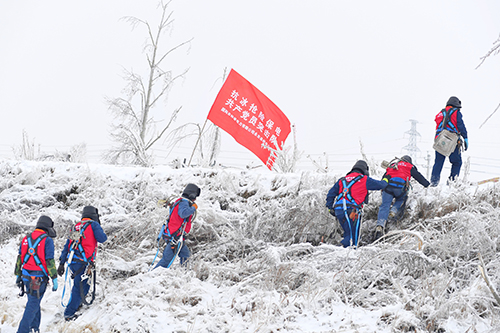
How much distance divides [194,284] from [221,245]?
1.36 m

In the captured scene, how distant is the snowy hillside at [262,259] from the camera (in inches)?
150

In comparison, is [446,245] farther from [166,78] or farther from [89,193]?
[166,78]

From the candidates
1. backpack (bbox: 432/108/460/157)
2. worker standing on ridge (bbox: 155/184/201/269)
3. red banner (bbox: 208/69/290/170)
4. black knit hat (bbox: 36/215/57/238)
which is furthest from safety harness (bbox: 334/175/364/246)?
black knit hat (bbox: 36/215/57/238)

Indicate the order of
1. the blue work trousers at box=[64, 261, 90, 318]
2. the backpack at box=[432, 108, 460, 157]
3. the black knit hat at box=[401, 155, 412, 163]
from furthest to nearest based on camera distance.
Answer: the backpack at box=[432, 108, 460, 157], the black knit hat at box=[401, 155, 412, 163], the blue work trousers at box=[64, 261, 90, 318]

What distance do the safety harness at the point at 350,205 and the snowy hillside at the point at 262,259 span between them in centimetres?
48

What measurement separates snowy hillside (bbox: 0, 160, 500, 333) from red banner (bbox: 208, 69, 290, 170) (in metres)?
1.03

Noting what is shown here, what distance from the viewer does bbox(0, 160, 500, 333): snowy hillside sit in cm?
380

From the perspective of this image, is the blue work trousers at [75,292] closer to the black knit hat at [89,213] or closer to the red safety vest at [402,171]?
the black knit hat at [89,213]

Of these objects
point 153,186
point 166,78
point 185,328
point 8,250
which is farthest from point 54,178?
point 166,78

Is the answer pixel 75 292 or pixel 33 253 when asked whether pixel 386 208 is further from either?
pixel 33 253

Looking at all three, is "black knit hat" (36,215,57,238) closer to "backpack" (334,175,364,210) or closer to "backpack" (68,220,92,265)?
"backpack" (68,220,92,265)

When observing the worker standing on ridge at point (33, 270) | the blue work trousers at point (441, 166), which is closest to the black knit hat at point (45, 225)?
the worker standing on ridge at point (33, 270)

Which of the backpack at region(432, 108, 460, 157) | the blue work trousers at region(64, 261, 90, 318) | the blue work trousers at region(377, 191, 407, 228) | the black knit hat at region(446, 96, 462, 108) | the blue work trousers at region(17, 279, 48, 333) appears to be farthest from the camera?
the black knit hat at region(446, 96, 462, 108)

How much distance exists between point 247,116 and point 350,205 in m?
3.89
